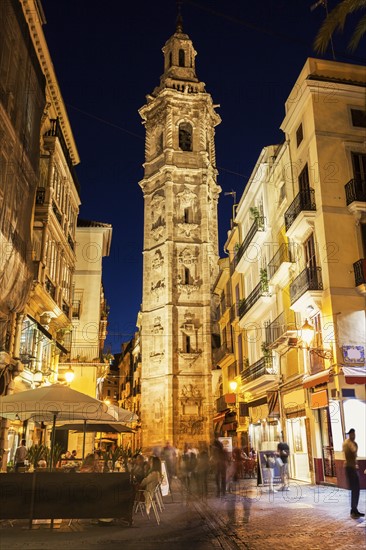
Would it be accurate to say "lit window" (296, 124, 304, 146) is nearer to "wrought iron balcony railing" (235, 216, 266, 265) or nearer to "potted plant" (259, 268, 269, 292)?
"wrought iron balcony railing" (235, 216, 266, 265)

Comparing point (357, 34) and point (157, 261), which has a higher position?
point (157, 261)

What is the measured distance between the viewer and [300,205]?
19.3 meters

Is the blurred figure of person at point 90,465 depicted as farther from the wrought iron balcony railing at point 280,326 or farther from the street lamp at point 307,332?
the wrought iron balcony railing at point 280,326

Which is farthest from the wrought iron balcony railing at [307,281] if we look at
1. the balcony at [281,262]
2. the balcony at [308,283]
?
the balcony at [281,262]

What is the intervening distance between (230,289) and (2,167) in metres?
20.7

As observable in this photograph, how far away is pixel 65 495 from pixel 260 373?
15882 mm

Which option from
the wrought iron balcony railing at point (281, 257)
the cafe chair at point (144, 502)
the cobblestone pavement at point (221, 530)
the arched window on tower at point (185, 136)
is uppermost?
the arched window on tower at point (185, 136)

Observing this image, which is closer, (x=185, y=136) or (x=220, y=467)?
(x=220, y=467)

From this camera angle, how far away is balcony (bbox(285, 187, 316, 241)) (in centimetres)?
1864

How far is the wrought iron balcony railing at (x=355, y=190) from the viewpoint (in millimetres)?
18078

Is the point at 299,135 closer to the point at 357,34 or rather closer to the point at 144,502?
the point at 357,34

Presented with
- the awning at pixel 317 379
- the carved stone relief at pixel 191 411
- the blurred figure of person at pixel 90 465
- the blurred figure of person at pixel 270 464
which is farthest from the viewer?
the carved stone relief at pixel 191 411

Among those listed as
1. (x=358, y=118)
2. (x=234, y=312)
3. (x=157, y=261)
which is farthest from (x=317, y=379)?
(x=157, y=261)

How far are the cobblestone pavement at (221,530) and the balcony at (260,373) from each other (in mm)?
10127
